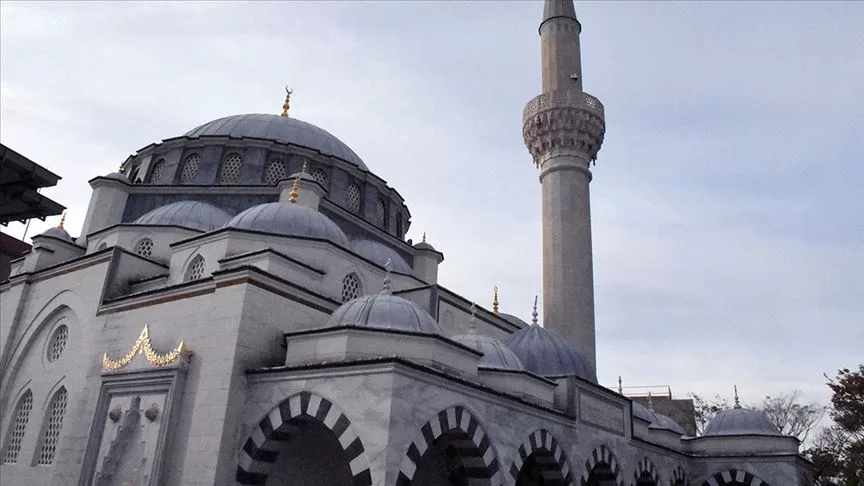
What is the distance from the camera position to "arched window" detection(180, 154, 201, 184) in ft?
57.9

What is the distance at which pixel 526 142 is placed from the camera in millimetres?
20828

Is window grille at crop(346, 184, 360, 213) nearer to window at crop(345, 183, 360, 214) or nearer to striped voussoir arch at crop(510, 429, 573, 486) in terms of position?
window at crop(345, 183, 360, 214)

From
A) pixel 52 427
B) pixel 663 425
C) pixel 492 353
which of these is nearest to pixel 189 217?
pixel 52 427

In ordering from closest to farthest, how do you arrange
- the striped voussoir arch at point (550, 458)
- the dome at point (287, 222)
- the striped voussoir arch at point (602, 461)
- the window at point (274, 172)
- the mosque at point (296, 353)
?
the mosque at point (296, 353)
the striped voussoir arch at point (550, 458)
the striped voussoir arch at point (602, 461)
the dome at point (287, 222)
the window at point (274, 172)

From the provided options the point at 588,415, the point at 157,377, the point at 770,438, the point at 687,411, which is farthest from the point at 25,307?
the point at 687,411

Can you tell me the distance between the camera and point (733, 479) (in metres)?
14.9

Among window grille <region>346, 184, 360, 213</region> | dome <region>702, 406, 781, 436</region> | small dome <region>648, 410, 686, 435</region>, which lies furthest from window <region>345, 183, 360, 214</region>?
dome <region>702, 406, 781, 436</region>

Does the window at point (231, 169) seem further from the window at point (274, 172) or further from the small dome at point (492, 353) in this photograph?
the small dome at point (492, 353)

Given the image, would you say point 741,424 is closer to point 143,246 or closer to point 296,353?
point 296,353

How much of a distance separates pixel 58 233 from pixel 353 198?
7.21 m

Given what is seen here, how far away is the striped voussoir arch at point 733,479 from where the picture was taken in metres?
14.7

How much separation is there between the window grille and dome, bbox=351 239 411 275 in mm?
2025

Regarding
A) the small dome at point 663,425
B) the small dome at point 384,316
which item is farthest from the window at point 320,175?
the small dome at point 663,425

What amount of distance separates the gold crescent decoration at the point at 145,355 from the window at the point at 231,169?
7.03 m
